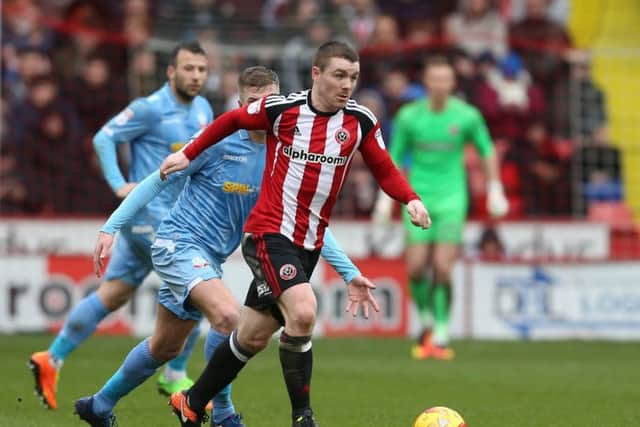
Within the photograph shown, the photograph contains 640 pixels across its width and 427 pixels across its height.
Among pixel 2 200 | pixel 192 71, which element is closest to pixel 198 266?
pixel 192 71

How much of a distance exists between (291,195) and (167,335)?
114cm

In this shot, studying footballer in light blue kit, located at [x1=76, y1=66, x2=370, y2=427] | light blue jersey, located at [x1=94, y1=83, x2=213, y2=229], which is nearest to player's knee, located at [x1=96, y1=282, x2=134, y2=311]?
light blue jersey, located at [x1=94, y1=83, x2=213, y2=229]

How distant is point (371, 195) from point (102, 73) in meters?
3.60

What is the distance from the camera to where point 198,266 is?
778 cm

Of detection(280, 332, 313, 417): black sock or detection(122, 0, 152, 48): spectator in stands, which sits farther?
detection(122, 0, 152, 48): spectator in stands

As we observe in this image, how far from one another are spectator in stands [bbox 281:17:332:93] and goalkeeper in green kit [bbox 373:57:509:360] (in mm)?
4286

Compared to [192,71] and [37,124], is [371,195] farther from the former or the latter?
[192,71]

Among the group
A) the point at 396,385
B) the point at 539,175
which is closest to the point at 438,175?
the point at 396,385

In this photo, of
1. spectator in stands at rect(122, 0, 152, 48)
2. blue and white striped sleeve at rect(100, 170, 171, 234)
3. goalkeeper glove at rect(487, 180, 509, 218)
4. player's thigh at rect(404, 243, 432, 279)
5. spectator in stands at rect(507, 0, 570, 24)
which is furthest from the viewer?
spectator in stands at rect(507, 0, 570, 24)

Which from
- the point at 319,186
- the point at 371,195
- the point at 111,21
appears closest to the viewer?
the point at 319,186

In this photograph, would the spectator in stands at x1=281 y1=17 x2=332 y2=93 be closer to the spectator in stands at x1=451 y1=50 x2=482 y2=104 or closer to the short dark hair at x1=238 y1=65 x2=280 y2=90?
the spectator in stands at x1=451 y1=50 x2=482 y2=104

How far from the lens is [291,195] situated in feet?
24.2

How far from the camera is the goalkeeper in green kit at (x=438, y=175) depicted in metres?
13.7

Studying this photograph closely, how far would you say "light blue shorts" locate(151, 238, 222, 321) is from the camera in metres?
7.75
